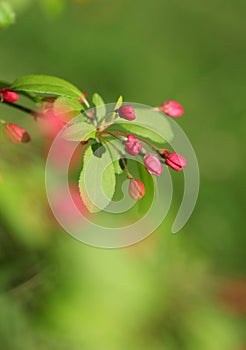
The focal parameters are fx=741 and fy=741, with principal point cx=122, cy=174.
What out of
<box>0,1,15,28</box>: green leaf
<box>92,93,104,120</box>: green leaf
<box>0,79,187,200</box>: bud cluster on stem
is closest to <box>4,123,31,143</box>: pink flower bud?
<box>0,79,187,200</box>: bud cluster on stem

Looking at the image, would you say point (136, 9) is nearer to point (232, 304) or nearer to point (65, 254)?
point (232, 304)

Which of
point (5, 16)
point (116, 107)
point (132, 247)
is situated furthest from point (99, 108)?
point (132, 247)

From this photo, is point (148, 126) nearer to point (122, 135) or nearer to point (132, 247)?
point (122, 135)

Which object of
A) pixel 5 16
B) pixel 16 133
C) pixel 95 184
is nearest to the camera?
pixel 95 184

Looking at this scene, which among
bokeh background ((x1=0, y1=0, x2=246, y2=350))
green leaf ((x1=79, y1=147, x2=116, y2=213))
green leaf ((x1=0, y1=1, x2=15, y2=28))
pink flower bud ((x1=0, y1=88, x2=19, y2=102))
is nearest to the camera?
green leaf ((x1=79, y1=147, x2=116, y2=213))

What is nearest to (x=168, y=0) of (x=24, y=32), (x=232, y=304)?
(x=24, y=32)

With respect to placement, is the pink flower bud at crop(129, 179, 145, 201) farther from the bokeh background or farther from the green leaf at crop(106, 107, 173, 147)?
the bokeh background
